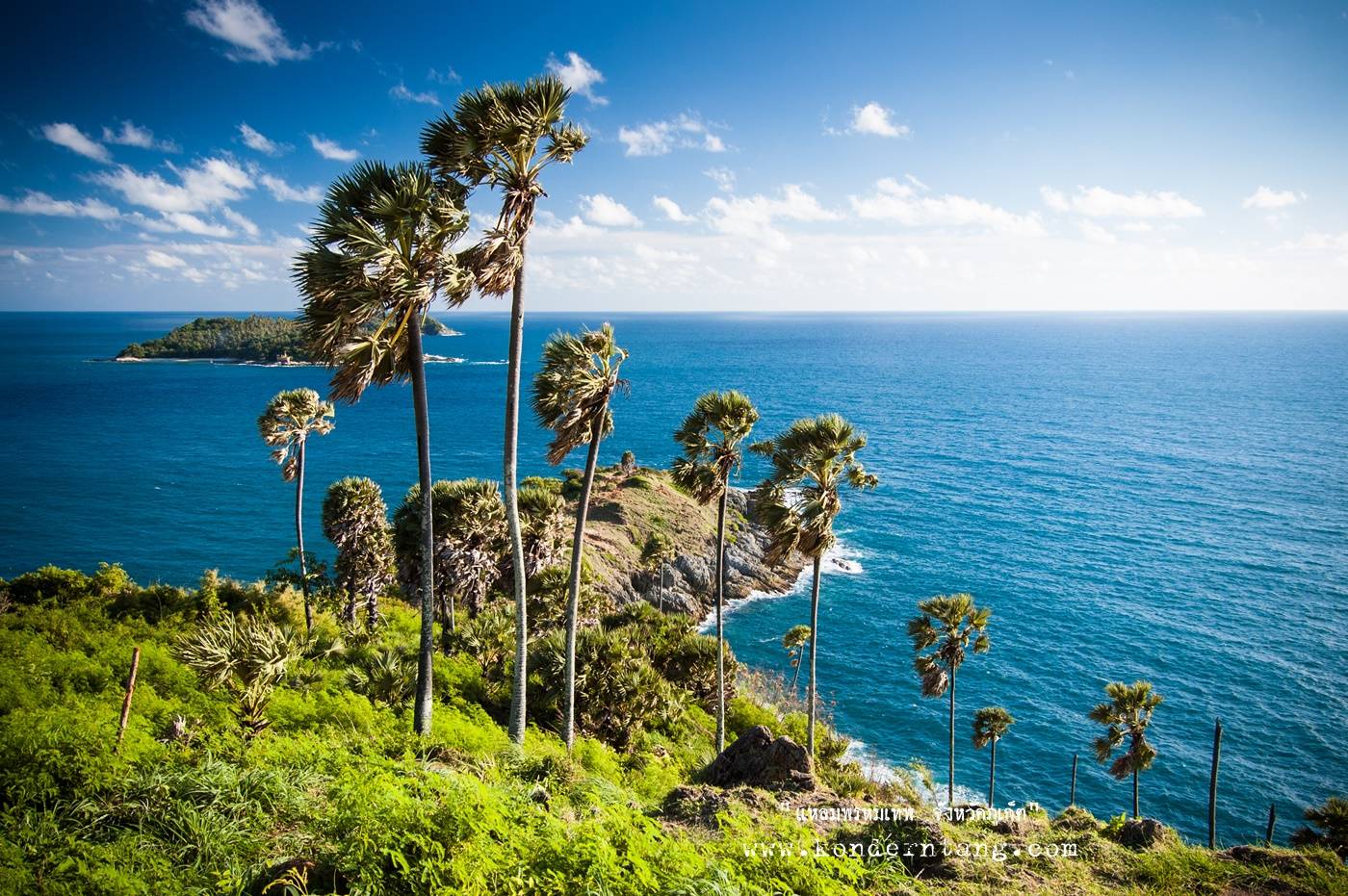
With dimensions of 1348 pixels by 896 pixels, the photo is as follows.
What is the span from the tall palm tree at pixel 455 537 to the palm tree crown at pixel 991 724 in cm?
2290

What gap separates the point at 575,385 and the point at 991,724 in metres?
25.2

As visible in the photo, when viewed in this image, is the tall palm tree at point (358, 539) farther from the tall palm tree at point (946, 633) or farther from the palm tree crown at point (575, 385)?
the tall palm tree at point (946, 633)

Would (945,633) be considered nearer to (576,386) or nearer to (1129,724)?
(1129,724)

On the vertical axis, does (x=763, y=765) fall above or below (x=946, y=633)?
above

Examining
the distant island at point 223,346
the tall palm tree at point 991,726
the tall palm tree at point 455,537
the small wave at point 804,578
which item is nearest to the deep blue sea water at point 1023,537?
the small wave at point 804,578

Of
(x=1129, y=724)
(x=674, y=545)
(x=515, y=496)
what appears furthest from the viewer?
(x=674, y=545)

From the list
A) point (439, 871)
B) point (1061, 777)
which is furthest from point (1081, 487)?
point (439, 871)

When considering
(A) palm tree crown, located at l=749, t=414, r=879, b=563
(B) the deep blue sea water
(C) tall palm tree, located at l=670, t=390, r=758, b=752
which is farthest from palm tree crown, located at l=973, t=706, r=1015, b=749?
(A) palm tree crown, located at l=749, t=414, r=879, b=563

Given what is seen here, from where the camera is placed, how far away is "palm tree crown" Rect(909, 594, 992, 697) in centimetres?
2483

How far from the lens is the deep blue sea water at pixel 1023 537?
1298 inches

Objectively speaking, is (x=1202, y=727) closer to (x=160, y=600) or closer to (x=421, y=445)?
(x=421, y=445)

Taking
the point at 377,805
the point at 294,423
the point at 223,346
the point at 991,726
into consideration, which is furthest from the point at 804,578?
the point at 223,346

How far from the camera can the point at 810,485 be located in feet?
64.2

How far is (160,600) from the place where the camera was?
69.6ft
